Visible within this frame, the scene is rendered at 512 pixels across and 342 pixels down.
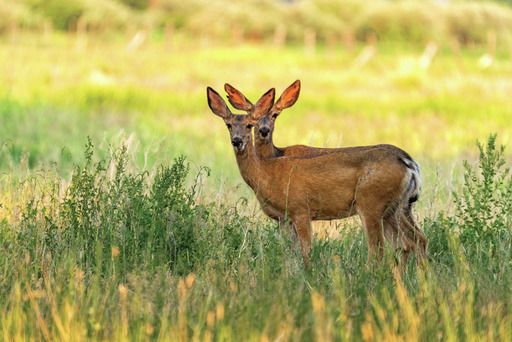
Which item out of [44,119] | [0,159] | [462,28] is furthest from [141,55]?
[462,28]

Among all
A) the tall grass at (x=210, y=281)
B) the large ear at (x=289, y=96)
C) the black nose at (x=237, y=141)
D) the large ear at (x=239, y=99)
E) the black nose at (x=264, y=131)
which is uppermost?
the large ear at (x=289, y=96)

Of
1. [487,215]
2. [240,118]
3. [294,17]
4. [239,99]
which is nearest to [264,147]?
[239,99]

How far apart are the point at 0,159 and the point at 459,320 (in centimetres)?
815

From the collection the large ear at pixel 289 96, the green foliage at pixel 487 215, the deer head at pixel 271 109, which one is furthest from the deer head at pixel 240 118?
the green foliage at pixel 487 215

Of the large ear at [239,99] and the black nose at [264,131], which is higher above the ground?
the large ear at [239,99]

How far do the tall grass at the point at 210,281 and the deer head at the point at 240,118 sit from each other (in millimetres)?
556

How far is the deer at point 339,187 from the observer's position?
5992 mm

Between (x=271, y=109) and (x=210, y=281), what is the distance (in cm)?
302

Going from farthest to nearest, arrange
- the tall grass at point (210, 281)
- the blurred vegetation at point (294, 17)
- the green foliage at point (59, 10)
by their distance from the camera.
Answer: the blurred vegetation at point (294, 17) < the green foliage at point (59, 10) < the tall grass at point (210, 281)

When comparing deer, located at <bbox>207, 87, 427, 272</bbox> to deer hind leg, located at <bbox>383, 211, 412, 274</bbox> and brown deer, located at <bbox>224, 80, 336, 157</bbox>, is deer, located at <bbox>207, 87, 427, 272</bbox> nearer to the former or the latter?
deer hind leg, located at <bbox>383, 211, 412, 274</bbox>

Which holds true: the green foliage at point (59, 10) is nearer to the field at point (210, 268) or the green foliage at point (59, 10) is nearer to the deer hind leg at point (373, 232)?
the field at point (210, 268)

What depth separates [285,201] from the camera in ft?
20.8

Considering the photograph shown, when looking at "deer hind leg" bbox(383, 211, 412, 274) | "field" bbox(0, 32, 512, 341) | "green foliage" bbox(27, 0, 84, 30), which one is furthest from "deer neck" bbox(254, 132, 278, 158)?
"green foliage" bbox(27, 0, 84, 30)

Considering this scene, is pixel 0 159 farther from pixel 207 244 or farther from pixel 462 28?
pixel 462 28
